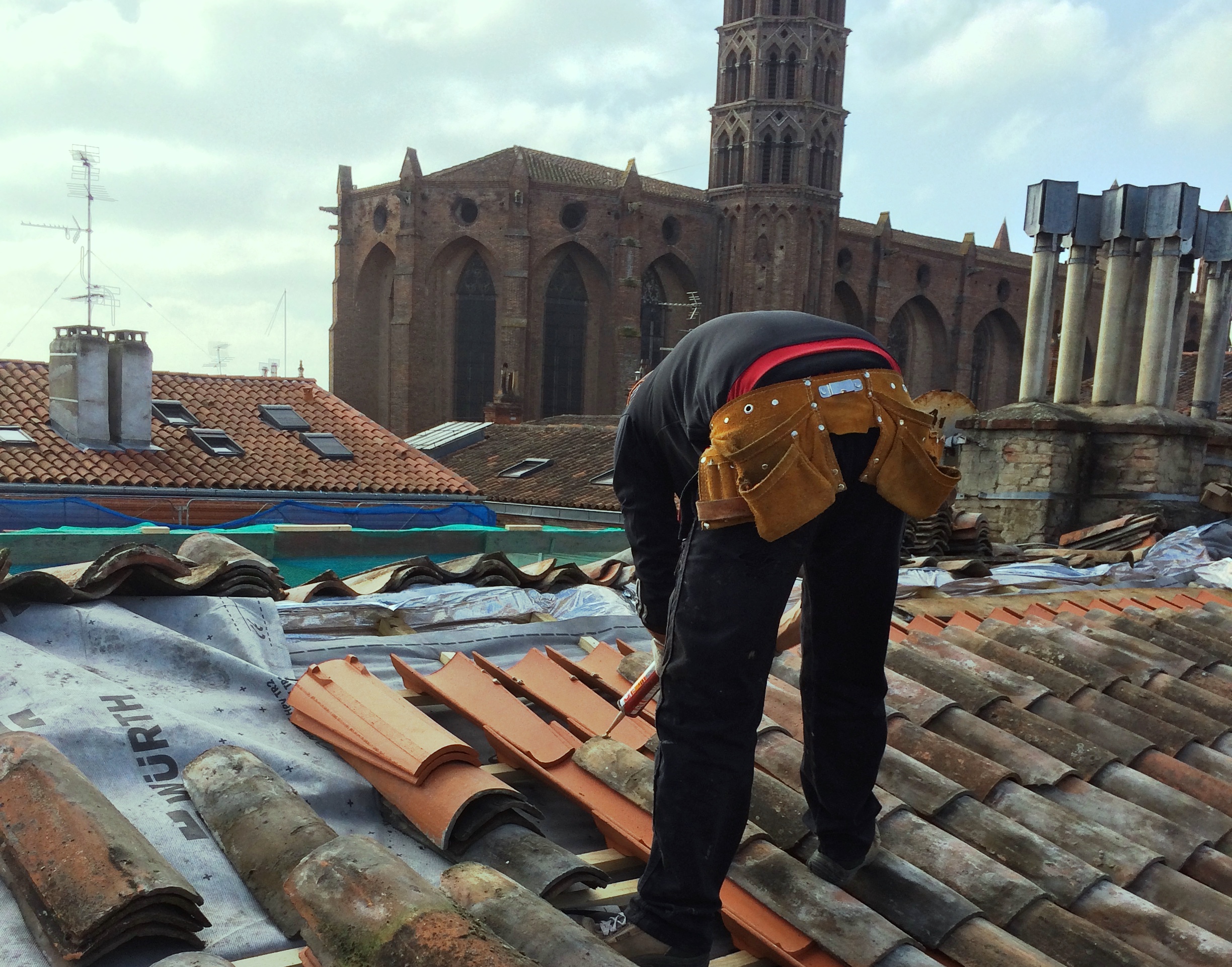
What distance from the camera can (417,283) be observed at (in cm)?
4022

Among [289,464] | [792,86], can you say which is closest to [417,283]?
[792,86]

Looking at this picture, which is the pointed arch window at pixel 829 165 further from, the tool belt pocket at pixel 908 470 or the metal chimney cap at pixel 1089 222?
the tool belt pocket at pixel 908 470

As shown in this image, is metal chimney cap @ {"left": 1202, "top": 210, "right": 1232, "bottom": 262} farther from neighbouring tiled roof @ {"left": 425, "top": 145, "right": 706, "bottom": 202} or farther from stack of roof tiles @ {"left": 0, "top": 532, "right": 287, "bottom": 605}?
neighbouring tiled roof @ {"left": 425, "top": 145, "right": 706, "bottom": 202}

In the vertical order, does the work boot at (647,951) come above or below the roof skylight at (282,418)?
above

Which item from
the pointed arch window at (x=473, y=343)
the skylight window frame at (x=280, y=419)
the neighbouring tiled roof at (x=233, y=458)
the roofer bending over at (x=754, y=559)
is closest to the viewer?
the roofer bending over at (x=754, y=559)

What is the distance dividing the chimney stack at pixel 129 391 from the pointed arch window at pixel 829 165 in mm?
29509

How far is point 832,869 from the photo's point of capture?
2.67 meters

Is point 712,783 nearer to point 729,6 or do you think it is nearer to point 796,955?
point 796,955

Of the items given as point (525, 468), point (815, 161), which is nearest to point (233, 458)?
point (525, 468)

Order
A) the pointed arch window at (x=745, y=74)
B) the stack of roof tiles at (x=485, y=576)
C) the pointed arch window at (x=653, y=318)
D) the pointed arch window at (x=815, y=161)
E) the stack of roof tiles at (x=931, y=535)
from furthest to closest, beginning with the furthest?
1. the pointed arch window at (x=745, y=74)
2. the pointed arch window at (x=653, y=318)
3. the pointed arch window at (x=815, y=161)
4. the stack of roof tiles at (x=931, y=535)
5. the stack of roof tiles at (x=485, y=576)

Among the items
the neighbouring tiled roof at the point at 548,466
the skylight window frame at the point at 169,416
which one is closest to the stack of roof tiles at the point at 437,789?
the skylight window frame at the point at 169,416

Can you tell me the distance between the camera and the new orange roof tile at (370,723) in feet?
9.14

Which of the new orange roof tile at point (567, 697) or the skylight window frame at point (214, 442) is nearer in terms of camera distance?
the new orange roof tile at point (567, 697)

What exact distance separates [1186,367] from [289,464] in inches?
746
